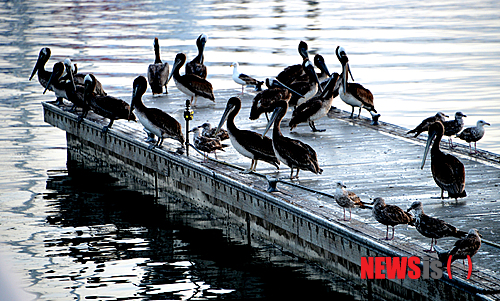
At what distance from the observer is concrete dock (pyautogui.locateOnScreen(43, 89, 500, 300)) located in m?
11.6

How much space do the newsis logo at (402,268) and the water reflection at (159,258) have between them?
0.80m

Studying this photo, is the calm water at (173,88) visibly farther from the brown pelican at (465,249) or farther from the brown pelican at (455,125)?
the brown pelican at (455,125)

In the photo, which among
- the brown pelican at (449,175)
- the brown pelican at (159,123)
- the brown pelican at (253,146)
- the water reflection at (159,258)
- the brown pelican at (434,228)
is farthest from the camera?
the brown pelican at (159,123)

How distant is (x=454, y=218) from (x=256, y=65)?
2578 cm

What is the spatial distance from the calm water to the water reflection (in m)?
0.04

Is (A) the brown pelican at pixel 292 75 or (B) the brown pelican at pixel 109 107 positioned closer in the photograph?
(B) the brown pelican at pixel 109 107

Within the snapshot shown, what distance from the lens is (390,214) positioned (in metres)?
11.5

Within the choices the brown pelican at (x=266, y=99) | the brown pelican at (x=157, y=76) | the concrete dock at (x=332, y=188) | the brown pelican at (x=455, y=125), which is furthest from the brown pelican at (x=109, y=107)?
the brown pelican at (x=455, y=125)

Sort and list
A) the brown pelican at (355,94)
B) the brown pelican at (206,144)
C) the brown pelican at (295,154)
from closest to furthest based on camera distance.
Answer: the brown pelican at (295,154) → the brown pelican at (206,144) → the brown pelican at (355,94)

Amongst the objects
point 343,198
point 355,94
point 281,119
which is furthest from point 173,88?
point 343,198

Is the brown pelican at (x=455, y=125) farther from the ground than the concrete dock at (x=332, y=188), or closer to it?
farther from the ground

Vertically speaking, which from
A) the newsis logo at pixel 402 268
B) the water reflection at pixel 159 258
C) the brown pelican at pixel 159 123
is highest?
the brown pelican at pixel 159 123

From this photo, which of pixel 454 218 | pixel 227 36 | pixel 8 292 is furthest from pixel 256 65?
pixel 8 292

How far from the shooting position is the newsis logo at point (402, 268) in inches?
416
